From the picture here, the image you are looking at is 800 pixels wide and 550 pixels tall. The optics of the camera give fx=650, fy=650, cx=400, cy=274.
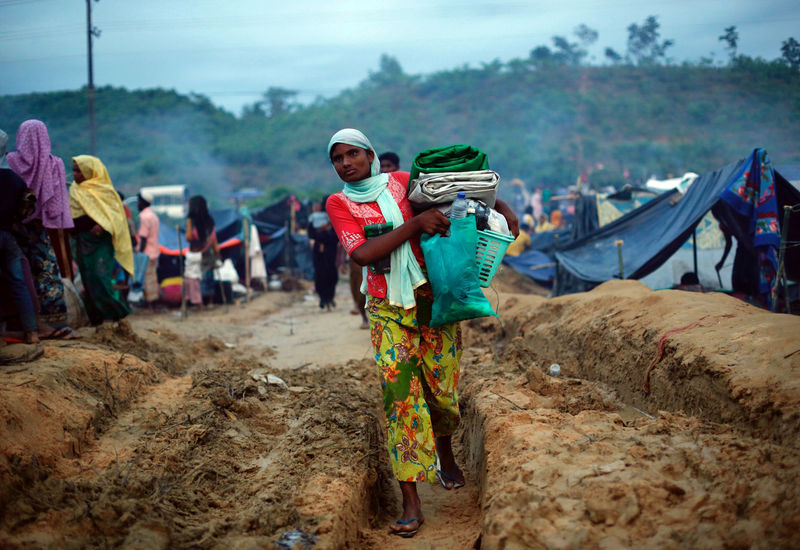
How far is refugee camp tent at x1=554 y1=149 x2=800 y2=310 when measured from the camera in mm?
7344

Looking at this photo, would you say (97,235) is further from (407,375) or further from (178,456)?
(407,375)

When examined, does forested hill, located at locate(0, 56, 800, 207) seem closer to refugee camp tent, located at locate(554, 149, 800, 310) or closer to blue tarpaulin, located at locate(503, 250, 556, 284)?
blue tarpaulin, located at locate(503, 250, 556, 284)

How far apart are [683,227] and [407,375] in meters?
6.09

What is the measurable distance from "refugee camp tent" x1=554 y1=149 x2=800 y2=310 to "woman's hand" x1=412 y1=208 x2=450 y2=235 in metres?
5.60

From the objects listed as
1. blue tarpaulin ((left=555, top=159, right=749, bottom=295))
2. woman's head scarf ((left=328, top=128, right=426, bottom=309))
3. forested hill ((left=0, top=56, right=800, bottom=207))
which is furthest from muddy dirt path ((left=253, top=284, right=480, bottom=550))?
forested hill ((left=0, top=56, right=800, bottom=207))

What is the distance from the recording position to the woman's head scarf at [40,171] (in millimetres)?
5742

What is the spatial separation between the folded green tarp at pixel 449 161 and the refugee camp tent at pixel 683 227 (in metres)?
5.26

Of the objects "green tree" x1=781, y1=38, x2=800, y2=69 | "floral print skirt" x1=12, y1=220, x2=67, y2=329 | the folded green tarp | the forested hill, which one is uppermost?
the forested hill

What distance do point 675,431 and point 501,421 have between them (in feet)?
3.32

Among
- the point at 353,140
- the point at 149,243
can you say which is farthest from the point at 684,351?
the point at 149,243

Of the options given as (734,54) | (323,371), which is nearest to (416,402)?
(323,371)

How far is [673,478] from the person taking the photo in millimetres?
2545

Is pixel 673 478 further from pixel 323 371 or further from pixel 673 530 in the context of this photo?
pixel 323 371

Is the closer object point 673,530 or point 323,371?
point 673,530
